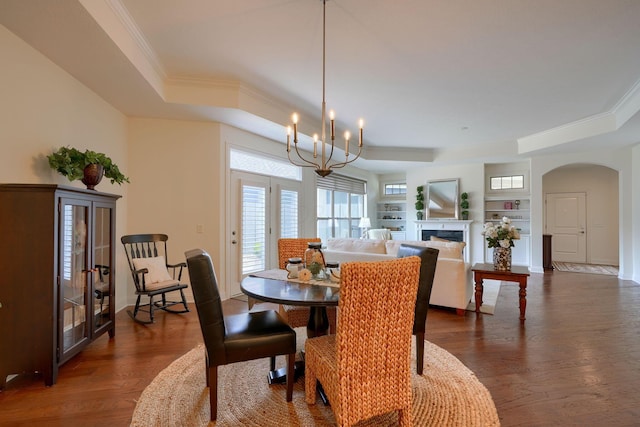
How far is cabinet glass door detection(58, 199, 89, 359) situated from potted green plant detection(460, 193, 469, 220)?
7.68 metres

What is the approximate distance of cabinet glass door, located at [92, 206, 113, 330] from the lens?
2.86 meters

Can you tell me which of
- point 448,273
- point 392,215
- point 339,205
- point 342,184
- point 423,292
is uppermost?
point 342,184

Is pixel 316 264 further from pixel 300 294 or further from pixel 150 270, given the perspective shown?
pixel 150 270

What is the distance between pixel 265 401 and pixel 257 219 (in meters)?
3.35

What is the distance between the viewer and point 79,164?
2812 millimetres

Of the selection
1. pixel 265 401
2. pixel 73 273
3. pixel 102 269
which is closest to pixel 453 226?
pixel 265 401

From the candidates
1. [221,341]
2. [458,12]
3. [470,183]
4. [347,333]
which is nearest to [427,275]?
[347,333]

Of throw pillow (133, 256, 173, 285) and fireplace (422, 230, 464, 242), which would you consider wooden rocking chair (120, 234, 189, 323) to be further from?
fireplace (422, 230, 464, 242)

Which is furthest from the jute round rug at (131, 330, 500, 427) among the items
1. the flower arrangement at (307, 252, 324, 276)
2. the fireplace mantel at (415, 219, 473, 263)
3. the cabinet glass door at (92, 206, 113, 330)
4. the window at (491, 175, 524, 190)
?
the window at (491, 175, 524, 190)

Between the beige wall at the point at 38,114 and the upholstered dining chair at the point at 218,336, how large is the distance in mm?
1820

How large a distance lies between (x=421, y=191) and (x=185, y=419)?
25.4ft

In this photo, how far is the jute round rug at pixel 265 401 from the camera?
1892 mm

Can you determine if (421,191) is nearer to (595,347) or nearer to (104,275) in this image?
(595,347)

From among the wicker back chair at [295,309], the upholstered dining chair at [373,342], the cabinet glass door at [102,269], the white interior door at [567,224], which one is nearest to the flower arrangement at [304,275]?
the wicker back chair at [295,309]
